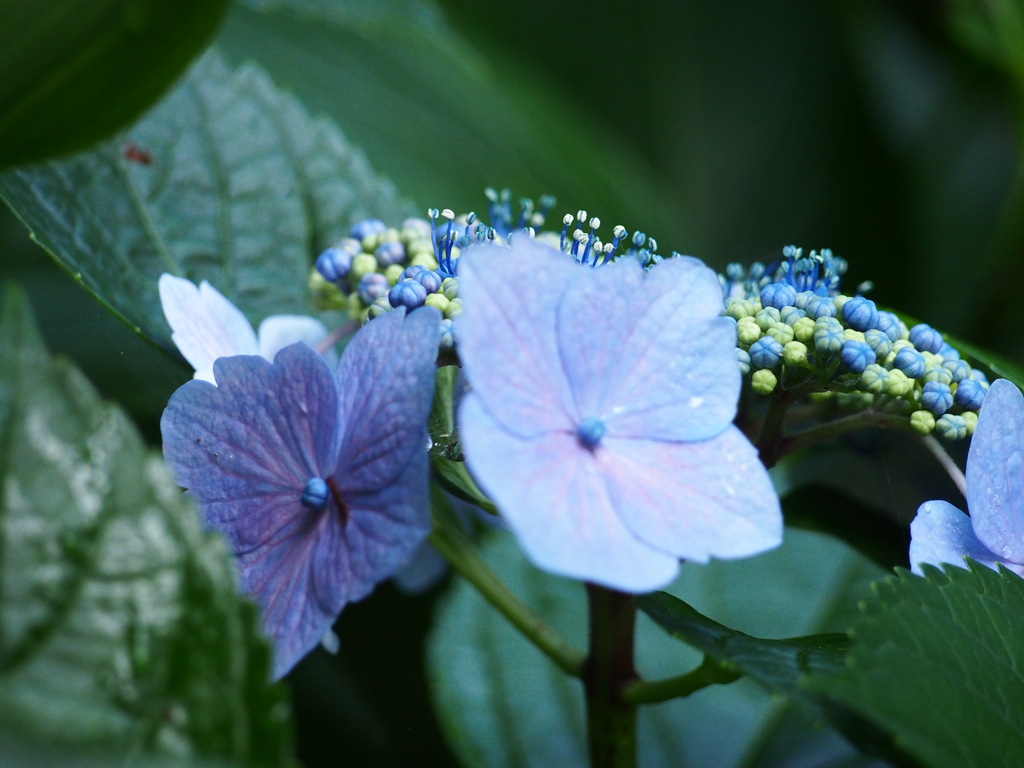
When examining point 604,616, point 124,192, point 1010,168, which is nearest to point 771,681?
point 604,616

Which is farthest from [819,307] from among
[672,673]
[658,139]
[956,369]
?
[658,139]

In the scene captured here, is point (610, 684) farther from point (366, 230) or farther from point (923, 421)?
point (366, 230)

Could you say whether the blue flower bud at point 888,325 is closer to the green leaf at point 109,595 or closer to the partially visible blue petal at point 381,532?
the partially visible blue petal at point 381,532

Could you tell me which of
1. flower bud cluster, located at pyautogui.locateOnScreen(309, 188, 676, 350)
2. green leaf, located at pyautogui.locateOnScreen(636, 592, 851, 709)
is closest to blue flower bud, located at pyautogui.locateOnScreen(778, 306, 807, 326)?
flower bud cluster, located at pyautogui.locateOnScreen(309, 188, 676, 350)

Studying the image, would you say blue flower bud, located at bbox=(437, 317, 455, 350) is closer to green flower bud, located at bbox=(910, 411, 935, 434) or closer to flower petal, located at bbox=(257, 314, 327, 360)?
flower petal, located at bbox=(257, 314, 327, 360)

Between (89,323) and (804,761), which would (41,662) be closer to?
(89,323)

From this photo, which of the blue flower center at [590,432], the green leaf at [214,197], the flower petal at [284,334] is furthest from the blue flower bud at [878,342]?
the green leaf at [214,197]

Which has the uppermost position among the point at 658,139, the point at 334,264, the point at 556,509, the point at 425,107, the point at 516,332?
the point at 658,139
